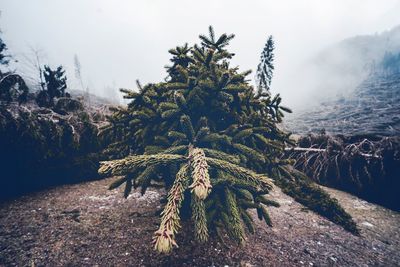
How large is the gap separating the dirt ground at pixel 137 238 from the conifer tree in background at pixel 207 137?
3.12ft

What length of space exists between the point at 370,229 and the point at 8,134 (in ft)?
31.4

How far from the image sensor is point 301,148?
30.6 ft

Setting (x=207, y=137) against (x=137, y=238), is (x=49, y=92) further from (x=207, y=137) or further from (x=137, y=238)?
(x=207, y=137)

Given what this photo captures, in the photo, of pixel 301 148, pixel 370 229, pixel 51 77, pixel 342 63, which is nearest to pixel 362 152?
pixel 301 148

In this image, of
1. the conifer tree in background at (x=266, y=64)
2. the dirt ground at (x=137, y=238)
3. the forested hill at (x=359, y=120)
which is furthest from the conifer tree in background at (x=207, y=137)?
the conifer tree in background at (x=266, y=64)

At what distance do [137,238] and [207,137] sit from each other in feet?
8.35

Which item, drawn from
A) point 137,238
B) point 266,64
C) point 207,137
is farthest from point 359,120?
point 137,238

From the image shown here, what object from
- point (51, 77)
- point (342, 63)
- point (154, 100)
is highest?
point (342, 63)

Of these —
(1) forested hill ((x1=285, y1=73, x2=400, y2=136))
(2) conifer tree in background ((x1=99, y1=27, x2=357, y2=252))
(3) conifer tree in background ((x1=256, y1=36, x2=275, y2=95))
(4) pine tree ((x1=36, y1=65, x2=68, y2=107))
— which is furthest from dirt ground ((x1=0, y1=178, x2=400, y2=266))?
(3) conifer tree in background ((x1=256, y1=36, x2=275, y2=95))

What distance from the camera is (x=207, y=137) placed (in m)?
3.13

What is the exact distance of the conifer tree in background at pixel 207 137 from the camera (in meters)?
2.62

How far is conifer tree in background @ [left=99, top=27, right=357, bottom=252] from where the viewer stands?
2625mm

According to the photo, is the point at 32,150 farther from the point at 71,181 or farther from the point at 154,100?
the point at 154,100

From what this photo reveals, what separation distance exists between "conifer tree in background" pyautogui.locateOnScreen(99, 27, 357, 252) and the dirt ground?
0.95 meters
